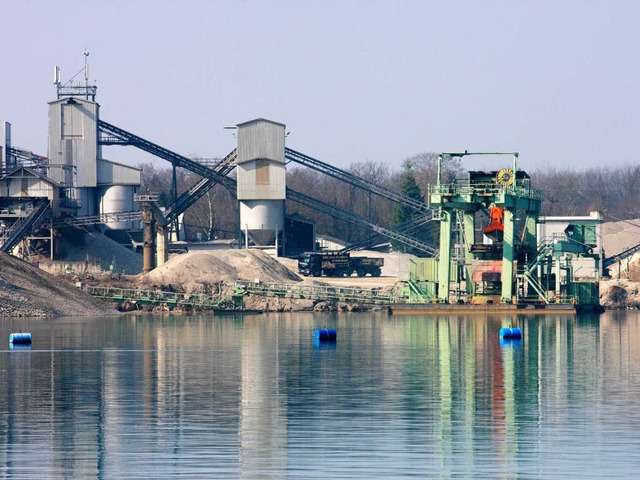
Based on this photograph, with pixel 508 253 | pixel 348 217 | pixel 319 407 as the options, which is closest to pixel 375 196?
pixel 348 217

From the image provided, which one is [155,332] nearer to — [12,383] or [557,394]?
[12,383]

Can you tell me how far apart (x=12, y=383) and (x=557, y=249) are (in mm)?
49313

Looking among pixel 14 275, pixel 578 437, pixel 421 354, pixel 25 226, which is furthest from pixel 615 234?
pixel 578 437

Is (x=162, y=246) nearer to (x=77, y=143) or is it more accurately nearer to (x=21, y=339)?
(x=77, y=143)

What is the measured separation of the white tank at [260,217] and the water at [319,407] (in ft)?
166

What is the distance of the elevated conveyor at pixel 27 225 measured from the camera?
9430cm

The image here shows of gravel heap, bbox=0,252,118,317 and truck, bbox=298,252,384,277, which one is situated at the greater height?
truck, bbox=298,252,384,277

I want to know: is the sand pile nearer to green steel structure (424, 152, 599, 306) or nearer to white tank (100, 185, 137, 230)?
green steel structure (424, 152, 599, 306)

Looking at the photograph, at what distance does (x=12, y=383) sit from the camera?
3925 centimetres

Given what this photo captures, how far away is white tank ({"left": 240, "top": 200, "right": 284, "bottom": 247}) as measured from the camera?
361 feet

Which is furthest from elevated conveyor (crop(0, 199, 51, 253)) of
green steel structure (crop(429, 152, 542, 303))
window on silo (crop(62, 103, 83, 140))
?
green steel structure (crop(429, 152, 542, 303))

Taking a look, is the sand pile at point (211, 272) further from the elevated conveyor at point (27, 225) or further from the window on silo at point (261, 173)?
the window on silo at point (261, 173)

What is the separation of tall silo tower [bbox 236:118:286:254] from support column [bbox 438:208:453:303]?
2970 cm

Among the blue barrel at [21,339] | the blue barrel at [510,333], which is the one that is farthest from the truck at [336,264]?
the blue barrel at [21,339]
